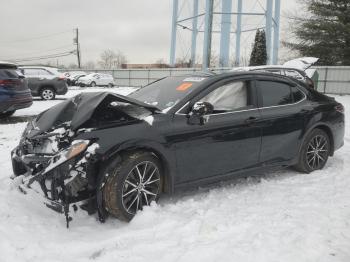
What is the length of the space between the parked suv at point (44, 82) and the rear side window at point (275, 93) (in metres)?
13.2

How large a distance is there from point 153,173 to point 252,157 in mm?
1421

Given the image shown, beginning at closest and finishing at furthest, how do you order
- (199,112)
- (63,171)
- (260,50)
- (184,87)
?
1. (63,171)
2. (199,112)
3. (184,87)
4. (260,50)

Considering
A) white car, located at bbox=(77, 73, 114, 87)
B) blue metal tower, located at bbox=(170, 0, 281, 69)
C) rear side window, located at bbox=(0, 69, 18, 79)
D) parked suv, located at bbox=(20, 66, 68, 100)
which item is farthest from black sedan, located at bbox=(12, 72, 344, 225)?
white car, located at bbox=(77, 73, 114, 87)

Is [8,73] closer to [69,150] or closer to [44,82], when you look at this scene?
[44,82]

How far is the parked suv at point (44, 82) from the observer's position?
1644 cm

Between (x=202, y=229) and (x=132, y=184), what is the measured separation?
2.67 feet

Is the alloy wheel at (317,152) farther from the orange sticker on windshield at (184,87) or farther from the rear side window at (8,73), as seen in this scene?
the rear side window at (8,73)

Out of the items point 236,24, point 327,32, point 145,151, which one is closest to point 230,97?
point 145,151

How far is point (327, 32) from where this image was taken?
85.8 feet

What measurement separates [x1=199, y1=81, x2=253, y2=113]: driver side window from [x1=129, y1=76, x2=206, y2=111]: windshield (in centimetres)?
24

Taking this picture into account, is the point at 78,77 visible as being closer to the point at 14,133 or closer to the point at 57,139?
the point at 14,133

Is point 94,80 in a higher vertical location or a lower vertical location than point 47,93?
lower

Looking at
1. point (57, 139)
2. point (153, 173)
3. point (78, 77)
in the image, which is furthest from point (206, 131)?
point (78, 77)

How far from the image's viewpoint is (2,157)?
20.4 ft
